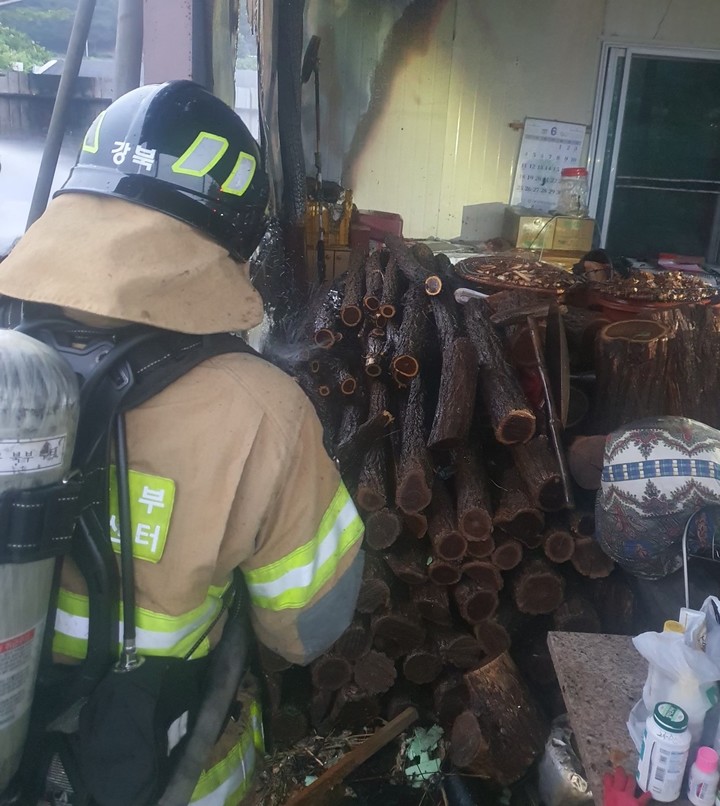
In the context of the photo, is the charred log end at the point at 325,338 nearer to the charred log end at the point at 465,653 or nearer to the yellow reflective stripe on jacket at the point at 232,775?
the charred log end at the point at 465,653

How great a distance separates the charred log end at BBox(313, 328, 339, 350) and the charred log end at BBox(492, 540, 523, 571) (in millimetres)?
1412

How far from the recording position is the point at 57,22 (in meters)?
3.21

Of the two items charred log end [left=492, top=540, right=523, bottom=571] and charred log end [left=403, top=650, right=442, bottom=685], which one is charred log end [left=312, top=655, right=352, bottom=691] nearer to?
charred log end [left=403, top=650, right=442, bottom=685]

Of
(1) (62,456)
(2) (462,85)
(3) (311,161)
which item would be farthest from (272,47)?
(1) (62,456)

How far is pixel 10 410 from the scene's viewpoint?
3.25 feet

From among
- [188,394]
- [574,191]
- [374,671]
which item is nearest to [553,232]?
[574,191]

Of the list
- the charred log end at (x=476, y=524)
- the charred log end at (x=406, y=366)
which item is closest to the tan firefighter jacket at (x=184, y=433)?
the charred log end at (x=476, y=524)

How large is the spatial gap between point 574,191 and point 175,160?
250 inches

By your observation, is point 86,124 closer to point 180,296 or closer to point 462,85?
point 180,296

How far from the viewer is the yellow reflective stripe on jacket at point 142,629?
4.26 ft

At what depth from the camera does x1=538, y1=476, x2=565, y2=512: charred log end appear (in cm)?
270

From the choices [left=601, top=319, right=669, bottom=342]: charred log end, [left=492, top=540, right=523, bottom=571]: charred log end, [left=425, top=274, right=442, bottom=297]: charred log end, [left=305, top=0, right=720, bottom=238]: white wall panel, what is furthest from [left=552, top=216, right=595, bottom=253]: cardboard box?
[left=492, top=540, right=523, bottom=571]: charred log end

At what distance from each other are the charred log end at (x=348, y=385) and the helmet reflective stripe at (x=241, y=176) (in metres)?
1.90

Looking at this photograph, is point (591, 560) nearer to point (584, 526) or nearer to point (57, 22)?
point (584, 526)
